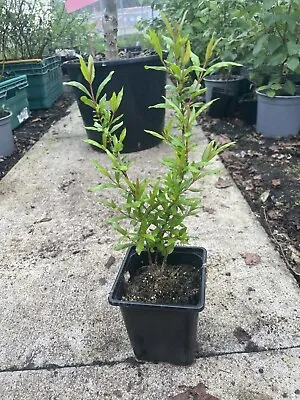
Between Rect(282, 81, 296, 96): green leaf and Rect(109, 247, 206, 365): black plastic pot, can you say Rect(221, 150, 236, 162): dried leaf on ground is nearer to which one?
Rect(282, 81, 296, 96): green leaf

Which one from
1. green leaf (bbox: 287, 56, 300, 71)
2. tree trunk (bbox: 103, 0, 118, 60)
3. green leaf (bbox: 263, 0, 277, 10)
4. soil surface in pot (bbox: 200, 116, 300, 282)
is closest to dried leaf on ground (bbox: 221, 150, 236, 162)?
soil surface in pot (bbox: 200, 116, 300, 282)

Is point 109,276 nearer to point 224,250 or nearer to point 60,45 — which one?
point 224,250

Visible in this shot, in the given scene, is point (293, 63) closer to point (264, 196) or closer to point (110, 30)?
point (264, 196)

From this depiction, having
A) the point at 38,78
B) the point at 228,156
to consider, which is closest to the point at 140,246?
the point at 228,156

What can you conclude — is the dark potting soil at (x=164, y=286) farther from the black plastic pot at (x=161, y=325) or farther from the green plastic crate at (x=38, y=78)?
the green plastic crate at (x=38, y=78)

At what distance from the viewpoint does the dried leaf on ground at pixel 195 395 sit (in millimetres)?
1127

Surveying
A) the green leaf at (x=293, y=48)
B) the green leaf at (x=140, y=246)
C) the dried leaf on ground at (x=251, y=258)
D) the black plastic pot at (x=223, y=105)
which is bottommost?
the dried leaf on ground at (x=251, y=258)

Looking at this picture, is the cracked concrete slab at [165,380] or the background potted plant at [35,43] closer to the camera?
the cracked concrete slab at [165,380]

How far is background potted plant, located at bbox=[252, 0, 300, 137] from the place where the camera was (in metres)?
2.67

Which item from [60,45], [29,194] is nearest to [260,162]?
[29,194]

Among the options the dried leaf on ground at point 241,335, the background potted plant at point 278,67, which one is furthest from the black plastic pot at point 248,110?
the dried leaf on ground at point 241,335

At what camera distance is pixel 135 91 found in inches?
109

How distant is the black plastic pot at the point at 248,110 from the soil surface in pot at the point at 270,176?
7 cm

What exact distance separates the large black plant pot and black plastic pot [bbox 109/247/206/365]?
1.75m
